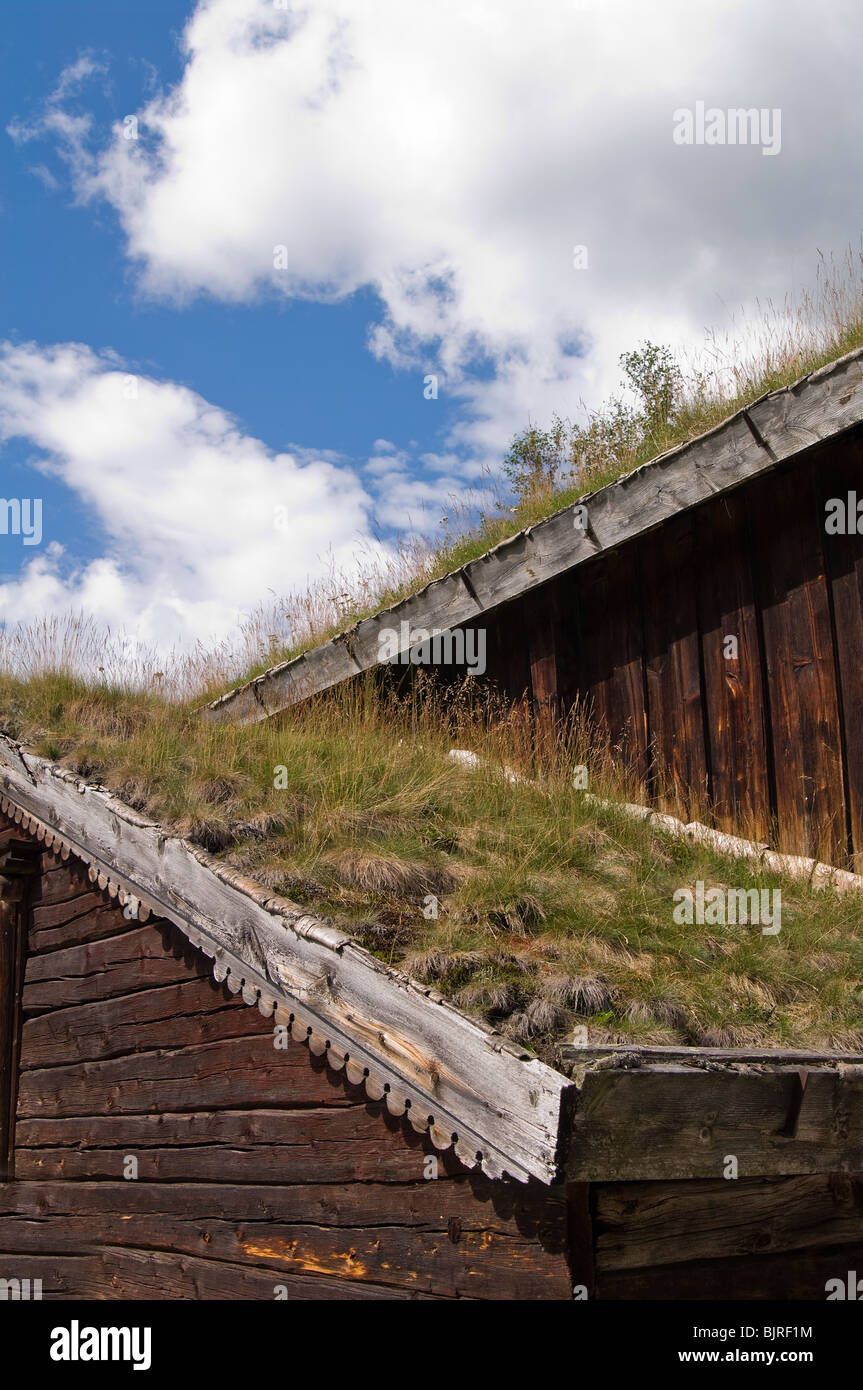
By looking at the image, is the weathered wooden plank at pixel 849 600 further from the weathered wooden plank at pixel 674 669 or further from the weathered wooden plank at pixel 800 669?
the weathered wooden plank at pixel 674 669

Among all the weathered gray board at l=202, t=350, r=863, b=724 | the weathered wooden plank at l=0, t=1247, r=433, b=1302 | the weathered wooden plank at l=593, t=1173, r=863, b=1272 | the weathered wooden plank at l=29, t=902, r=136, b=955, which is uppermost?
the weathered gray board at l=202, t=350, r=863, b=724

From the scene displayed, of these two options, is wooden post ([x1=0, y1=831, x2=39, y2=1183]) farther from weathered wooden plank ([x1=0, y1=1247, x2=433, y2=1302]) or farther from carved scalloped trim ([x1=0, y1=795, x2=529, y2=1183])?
weathered wooden plank ([x1=0, y1=1247, x2=433, y2=1302])

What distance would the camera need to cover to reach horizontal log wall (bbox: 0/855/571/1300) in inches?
136

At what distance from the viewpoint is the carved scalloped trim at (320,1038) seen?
3.18 metres

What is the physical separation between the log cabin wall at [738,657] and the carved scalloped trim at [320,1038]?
3107 mm

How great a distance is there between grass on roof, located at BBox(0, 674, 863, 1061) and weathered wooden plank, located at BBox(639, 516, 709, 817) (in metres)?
0.37

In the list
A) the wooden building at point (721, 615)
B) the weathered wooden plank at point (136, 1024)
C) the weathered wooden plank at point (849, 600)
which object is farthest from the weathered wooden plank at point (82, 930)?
the weathered wooden plank at point (849, 600)

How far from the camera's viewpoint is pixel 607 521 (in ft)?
21.5

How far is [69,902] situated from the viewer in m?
6.03

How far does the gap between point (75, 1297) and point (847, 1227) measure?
3.88m

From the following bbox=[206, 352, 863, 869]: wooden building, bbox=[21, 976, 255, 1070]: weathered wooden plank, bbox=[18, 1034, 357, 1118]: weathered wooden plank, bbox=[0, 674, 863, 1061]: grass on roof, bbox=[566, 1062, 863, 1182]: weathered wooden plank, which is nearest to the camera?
bbox=[566, 1062, 863, 1182]: weathered wooden plank

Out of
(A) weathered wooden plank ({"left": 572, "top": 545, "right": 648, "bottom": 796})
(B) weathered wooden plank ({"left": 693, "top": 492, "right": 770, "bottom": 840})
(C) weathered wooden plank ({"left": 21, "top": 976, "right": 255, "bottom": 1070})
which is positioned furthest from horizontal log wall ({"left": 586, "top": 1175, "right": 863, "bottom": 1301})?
(A) weathered wooden plank ({"left": 572, "top": 545, "right": 648, "bottom": 796})

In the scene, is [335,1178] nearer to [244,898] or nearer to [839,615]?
[244,898]
